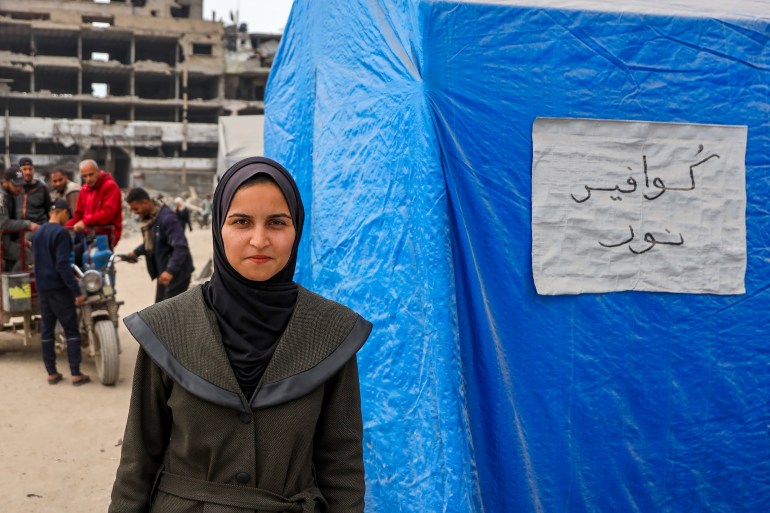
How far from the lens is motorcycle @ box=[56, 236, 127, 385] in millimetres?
5844

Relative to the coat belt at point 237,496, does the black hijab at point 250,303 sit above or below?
above

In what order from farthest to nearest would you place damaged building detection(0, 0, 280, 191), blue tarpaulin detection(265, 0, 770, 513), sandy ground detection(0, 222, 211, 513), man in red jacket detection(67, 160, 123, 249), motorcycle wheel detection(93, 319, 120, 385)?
damaged building detection(0, 0, 280, 191)
man in red jacket detection(67, 160, 123, 249)
motorcycle wheel detection(93, 319, 120, 385)
sandy ground detection(0, 222, 211, 513)
blue tarpaulin detection(265, 0, 770, 513)

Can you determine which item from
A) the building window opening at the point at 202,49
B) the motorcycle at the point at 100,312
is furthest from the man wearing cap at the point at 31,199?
the building window opening at the point at 202,49

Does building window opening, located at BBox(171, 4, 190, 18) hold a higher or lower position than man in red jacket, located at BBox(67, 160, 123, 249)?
higher

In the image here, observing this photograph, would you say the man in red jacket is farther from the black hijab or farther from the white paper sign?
the black hijab

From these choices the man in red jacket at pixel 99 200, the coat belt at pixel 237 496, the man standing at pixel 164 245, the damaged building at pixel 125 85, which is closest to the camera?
the coat belt at pixel 237 496

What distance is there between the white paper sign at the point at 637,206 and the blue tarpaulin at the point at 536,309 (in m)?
0.05

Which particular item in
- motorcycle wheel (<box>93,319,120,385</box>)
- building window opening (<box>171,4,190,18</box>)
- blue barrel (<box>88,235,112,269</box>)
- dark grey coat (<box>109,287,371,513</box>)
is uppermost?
building window opening (<box>171,4,190,18</box>)

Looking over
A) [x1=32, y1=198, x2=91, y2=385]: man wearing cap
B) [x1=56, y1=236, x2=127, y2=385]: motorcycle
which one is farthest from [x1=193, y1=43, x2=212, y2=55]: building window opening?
[x1=32, y1=198, x2=91, y2=385]: man wearing cap

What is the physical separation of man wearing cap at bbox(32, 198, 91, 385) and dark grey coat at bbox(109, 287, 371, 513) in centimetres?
459

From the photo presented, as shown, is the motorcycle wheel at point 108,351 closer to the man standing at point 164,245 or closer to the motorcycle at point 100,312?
the motorcycle at point 100,312

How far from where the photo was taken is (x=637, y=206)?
2.43 meters

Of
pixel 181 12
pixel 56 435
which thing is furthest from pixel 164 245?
pixel 181 12

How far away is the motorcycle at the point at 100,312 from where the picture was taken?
584cm
